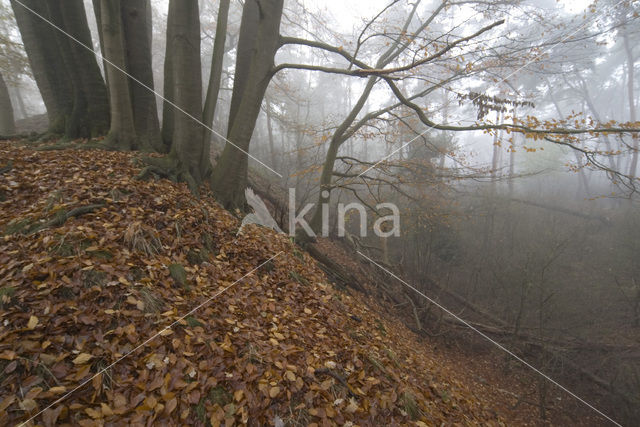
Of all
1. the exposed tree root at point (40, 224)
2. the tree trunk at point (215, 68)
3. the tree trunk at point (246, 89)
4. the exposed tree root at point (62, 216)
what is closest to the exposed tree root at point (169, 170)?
the tree trunk at point (246, 89)

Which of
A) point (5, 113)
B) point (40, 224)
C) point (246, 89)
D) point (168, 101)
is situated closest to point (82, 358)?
point (40, 224)

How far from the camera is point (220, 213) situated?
4812 millimetres

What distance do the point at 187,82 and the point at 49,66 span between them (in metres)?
3.09

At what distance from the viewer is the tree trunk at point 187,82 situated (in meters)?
4.75

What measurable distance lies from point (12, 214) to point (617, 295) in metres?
15.5

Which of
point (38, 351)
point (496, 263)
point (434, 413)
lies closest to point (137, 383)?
point (38, 351)

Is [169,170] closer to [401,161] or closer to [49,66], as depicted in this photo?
[49,66]

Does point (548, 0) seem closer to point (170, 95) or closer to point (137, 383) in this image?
point (170, 95)

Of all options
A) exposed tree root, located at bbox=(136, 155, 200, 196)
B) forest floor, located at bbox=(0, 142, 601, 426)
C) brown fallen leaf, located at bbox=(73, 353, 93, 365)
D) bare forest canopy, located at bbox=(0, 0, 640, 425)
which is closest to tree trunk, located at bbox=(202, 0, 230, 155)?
bare forest canopy, located at bbox=(0, 0, 640, 425)

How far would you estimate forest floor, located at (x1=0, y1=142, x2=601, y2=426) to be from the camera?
1.92 m

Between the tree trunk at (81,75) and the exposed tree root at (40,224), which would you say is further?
the tree trunk at (81,75)

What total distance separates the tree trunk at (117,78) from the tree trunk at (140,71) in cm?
32

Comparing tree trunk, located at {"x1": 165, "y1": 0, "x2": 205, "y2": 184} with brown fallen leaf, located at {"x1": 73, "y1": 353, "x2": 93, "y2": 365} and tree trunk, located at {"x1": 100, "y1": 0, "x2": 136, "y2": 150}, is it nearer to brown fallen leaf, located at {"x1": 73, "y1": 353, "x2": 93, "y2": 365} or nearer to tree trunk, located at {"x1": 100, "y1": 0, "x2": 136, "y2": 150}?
tree trunk, located at {"x1": 100, "y1": 0, "x2": 136, "y2": 150}

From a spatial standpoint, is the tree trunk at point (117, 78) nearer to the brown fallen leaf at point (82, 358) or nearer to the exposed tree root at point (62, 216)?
the exposed tree root at point (62, 216)
